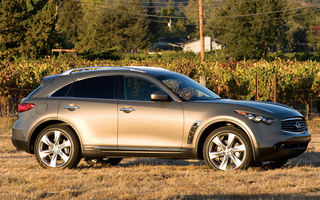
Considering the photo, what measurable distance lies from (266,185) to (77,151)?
3.22 metres

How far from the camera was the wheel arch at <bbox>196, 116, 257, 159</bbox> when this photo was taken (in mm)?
8180

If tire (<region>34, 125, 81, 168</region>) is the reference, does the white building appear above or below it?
above

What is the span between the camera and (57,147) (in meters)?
9.00

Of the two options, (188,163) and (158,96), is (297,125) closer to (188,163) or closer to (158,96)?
(158,96)

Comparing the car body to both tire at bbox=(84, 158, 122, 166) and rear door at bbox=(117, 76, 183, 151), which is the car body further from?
tire at bbox=(84, 158, 122, 166)

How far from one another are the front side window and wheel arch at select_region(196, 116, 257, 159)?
0.99 meters

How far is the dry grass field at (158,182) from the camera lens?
6609 millimetres

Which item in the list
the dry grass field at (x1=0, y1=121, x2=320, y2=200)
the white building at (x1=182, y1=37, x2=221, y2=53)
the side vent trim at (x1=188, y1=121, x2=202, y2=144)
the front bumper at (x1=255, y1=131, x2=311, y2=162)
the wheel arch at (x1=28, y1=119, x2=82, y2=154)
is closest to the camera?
the dry grass field at (x1=0, y1=121, x2=320, y2=200)

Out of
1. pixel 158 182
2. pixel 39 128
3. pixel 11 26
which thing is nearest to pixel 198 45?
pixel 11 26

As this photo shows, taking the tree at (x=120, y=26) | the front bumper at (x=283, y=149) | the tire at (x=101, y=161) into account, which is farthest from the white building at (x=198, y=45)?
the front bumper at (x=283, y=149)

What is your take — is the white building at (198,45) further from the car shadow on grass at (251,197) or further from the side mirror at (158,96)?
the car shadow on grass at (251,197)

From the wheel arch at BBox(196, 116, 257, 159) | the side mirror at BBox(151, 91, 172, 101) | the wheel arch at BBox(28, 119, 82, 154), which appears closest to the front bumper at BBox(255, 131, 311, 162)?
the wheel arch at BBox(196, 116, 257, 159)

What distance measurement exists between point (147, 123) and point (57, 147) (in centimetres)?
158

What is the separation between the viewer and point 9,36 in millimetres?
43875
